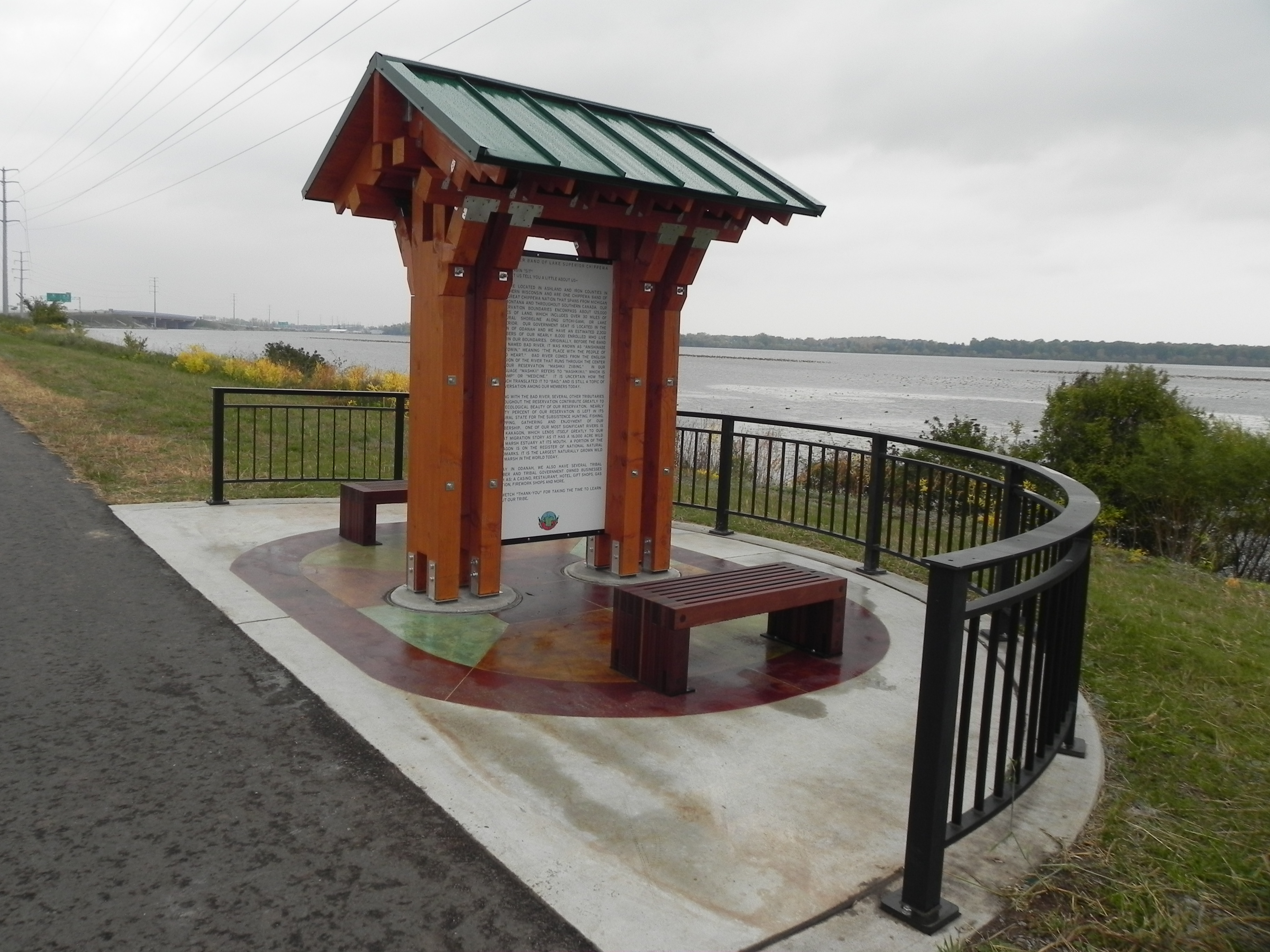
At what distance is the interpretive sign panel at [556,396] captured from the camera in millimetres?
6379

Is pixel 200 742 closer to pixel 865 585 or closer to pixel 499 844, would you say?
pixel 499 844

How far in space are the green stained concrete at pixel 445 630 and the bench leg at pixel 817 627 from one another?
64.6 inches

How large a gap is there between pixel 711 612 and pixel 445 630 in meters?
1.69

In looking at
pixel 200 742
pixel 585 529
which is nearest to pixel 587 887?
pixel 200 742

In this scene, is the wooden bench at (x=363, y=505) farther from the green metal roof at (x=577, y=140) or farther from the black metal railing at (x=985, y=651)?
the green metal roof at (x=577, y=140)

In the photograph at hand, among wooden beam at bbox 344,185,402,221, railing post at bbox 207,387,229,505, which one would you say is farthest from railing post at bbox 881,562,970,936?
railing post at bbox 207,387,229,505

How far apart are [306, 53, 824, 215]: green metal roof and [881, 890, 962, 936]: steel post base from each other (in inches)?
147

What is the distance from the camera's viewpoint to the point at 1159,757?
4406 millimetres

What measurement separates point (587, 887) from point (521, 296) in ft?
13.4

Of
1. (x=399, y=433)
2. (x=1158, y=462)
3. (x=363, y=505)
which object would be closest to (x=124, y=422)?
(x=399, y=433)

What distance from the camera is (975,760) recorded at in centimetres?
423

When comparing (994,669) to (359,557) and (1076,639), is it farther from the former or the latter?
(359,557)

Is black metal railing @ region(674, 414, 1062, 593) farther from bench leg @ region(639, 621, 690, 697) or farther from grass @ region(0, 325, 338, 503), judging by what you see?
grass @ region(0, 325, 338, 503)

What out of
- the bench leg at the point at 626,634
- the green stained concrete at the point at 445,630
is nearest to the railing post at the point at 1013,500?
the bench leg at the point at 626,634
